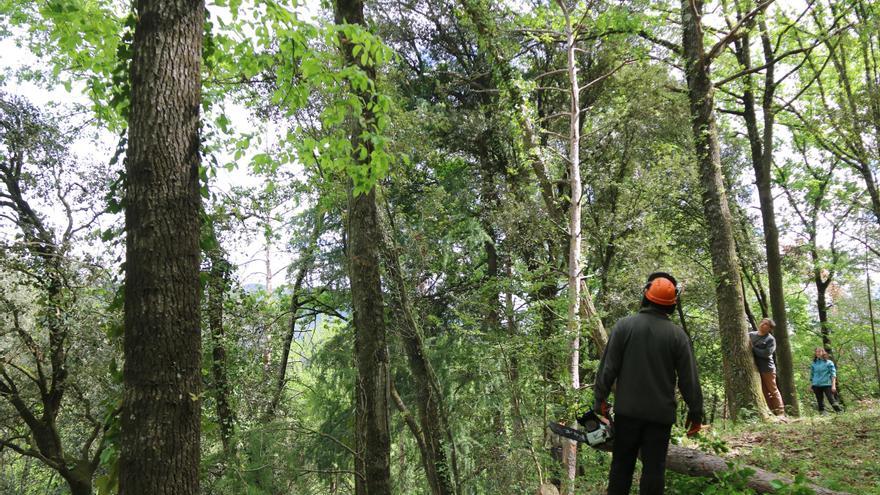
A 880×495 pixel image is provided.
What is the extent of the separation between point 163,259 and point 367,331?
261 cm

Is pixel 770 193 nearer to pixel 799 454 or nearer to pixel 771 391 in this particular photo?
pixel 771 391

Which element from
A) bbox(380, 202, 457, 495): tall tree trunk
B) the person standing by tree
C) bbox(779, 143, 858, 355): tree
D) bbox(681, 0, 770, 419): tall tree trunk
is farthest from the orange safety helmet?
bbox(779, 143, 858, 355): tree

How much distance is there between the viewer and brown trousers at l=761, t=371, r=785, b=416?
29.2ft

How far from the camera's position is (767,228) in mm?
11344

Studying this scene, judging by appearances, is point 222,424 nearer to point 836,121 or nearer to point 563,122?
point 563,122

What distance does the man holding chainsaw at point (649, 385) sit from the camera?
A: 3.78 metres

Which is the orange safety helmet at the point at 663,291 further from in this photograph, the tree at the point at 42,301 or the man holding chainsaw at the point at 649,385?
the tree at the point at 42,301

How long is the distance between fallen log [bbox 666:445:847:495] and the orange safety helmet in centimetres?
171

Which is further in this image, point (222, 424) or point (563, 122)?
point (563, 122)

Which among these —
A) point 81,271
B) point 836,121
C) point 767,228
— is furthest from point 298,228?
point 836,121

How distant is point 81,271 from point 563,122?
10362 millimetres

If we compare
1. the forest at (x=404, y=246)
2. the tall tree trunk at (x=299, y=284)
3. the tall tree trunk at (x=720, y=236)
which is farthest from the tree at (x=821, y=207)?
the tall tree trunk at (x=299, y=284)

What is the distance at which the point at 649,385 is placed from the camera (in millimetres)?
3785

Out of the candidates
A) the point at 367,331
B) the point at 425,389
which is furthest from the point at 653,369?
the point at 425,389
